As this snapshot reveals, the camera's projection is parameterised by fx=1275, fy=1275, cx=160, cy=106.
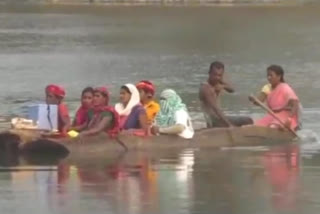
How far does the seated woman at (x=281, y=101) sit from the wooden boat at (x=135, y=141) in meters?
0.20

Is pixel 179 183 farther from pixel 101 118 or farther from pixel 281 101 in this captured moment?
pixel 281 101

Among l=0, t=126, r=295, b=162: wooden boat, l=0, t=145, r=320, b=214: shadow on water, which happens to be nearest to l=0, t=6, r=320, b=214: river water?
l=0, t=145, r=320, b=214: shadow on water

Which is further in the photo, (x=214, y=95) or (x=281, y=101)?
(x=281, y=101)

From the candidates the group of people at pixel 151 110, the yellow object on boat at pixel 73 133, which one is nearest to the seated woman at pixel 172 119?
the group of people at pixel 151 110

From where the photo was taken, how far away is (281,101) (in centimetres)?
1917

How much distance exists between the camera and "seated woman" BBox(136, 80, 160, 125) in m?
17.9

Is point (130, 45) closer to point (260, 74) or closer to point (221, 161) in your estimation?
point (260, 74)

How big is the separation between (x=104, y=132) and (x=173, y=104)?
1.34 meters

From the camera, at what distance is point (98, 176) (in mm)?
15094

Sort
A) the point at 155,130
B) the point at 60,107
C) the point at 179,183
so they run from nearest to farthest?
the point at 179,183 → the point at 60,107 → the point at 155,130

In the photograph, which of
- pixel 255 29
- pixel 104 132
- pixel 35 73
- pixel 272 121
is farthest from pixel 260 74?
pixel 255 29

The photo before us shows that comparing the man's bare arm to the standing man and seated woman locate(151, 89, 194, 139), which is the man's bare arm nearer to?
the standing man

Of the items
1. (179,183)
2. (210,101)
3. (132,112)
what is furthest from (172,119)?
(179,183)

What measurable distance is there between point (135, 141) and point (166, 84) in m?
14.0
